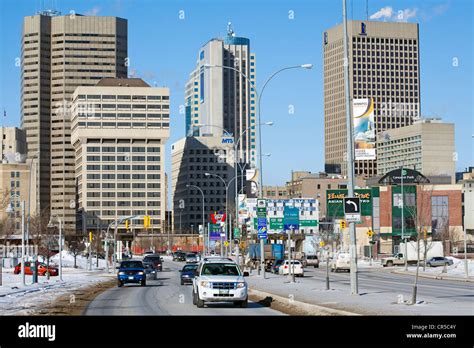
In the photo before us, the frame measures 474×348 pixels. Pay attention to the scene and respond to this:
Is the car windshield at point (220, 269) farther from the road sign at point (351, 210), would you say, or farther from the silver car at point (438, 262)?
the silver car at point (438, 262)

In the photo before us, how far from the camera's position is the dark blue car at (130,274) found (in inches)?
2174

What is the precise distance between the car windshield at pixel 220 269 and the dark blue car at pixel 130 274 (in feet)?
70.6

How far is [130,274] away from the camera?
55594 mm

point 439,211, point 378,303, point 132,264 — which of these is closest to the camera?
point 378,303

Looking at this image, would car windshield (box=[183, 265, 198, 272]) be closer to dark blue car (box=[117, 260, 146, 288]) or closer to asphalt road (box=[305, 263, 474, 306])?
dark blue car (box=[117, 260, 146, 288])

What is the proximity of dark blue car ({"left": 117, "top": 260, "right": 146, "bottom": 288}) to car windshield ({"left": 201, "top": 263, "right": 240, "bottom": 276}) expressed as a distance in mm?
21518

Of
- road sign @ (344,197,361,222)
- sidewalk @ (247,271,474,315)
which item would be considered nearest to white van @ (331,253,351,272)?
sidewalk @ (247,271,474,315)

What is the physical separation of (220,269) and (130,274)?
2206cm

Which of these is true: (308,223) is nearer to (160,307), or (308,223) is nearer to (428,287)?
(428,287)

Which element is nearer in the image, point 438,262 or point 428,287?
point 428,287

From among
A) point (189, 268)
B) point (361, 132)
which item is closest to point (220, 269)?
point (361, 132)

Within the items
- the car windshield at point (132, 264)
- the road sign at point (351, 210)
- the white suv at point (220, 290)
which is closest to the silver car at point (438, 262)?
the car windshield at point (132, 264)
